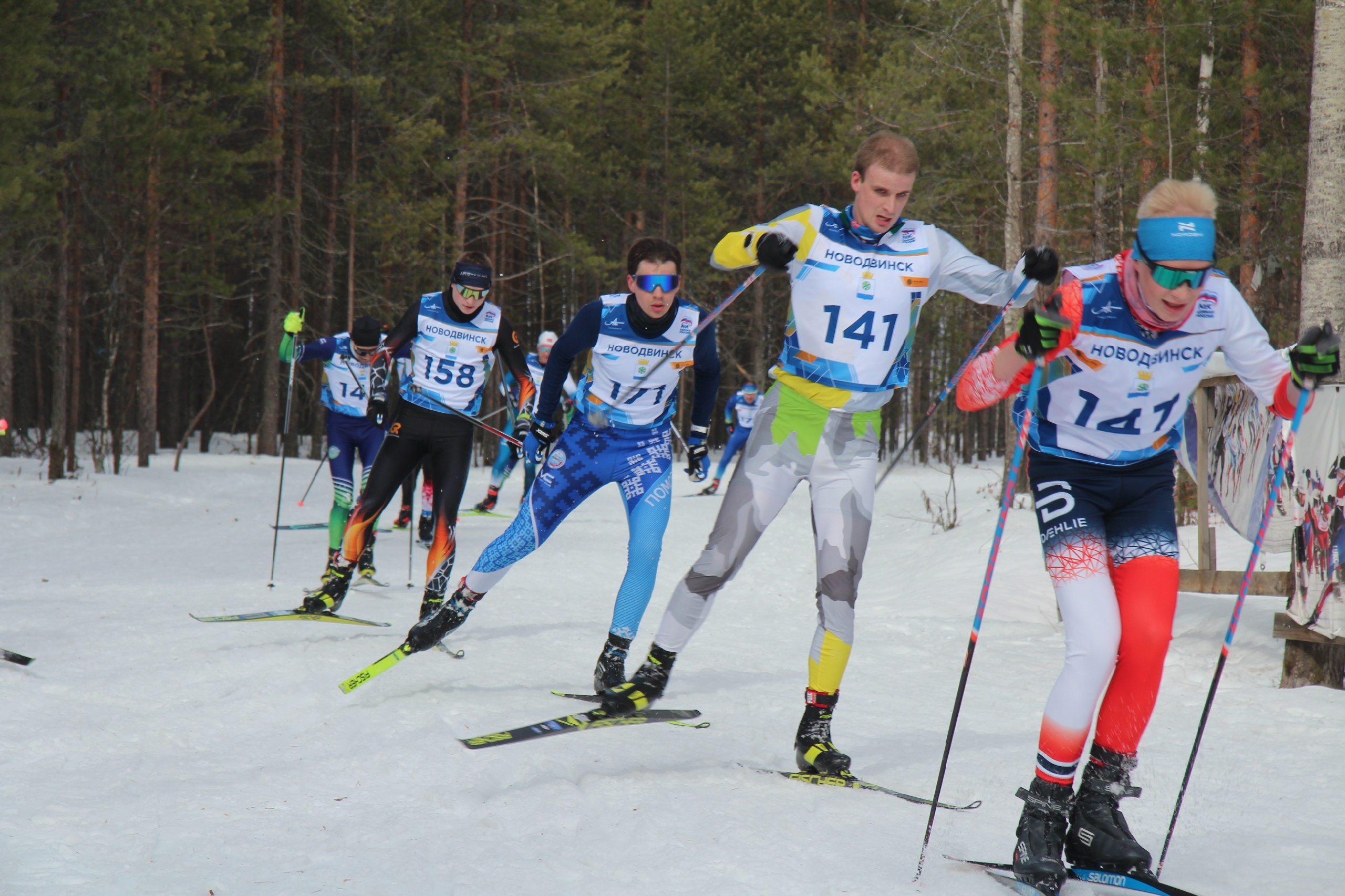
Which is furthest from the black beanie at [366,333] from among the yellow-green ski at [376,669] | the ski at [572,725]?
the ski at [572,725]

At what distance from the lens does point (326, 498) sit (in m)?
16.8

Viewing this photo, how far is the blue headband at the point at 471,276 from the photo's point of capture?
6738mm

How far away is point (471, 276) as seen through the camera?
674cm

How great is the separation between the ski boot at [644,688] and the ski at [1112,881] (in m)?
1.88

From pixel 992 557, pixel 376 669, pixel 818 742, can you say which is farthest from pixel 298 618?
pixel 992 557

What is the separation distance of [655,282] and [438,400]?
2365 millimetres

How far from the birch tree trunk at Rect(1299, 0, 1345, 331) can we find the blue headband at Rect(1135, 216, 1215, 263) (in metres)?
4.29

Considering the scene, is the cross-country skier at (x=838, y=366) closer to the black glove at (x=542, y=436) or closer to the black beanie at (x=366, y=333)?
the black glove at (x=542, y=436)

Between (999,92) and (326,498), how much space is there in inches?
573

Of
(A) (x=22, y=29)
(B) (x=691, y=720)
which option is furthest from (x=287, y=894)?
(A) (x=22, y=29)

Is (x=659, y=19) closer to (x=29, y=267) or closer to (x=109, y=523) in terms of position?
(x=29, y=267)

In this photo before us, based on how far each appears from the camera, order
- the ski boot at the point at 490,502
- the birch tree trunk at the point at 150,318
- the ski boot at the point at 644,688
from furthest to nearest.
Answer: the birch tree trunk at the point at 150,318 < the ski boot at the point at 490,502 < the ski boot at the point at 644,688

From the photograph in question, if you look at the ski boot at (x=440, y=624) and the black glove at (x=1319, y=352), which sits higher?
the black glove at (x=1319, y=352)

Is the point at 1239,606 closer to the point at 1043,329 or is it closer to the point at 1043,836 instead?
the point at 1043,836
